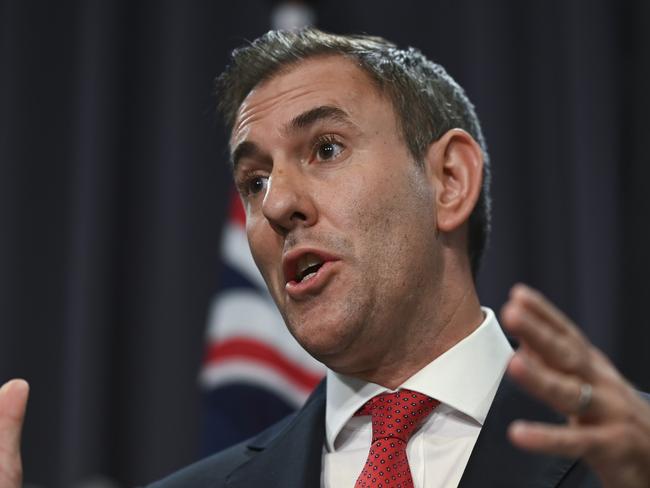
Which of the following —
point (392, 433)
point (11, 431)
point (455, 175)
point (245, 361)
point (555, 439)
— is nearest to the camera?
point (555, 439)

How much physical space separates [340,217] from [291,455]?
0.44 metres

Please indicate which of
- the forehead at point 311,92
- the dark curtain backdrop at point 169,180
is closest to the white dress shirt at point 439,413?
the forehead at point 311,92

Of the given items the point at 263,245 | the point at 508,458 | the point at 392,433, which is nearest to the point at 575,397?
the point at 508,458

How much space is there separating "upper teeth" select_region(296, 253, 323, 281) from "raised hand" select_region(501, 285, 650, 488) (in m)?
0.64

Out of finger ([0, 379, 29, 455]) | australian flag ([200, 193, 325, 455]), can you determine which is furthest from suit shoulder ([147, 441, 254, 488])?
australian flag ([200, 193, 325, 455])

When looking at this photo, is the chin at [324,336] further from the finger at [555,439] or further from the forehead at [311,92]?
the finger at [555,439]

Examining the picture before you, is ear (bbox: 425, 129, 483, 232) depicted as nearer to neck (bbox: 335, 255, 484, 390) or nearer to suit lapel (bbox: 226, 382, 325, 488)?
neck (bbox: 335, 255, 484, 390)

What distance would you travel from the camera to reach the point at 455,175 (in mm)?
1729

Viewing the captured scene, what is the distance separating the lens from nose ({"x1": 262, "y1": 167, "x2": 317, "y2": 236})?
1.56m

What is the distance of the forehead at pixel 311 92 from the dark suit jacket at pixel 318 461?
544mm

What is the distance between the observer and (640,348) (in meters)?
2.67

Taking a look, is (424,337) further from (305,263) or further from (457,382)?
(305,263)

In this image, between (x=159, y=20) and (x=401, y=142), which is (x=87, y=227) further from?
(x=401, y=142)

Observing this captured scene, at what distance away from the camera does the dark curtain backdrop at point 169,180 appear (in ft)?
9.57
